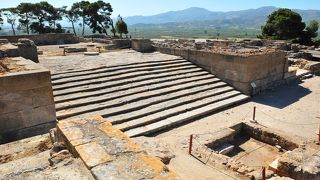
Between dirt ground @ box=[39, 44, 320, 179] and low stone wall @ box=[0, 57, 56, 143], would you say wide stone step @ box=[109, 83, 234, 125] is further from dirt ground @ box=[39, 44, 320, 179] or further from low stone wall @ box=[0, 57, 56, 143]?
low stone wall @ box=[0, 57, 56, 143]

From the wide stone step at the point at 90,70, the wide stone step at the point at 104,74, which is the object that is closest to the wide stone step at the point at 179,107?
the wide stone step at the point at 104,74

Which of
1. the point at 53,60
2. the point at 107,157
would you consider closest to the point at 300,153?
the point at 107,157

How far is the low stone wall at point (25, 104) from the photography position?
689 cm

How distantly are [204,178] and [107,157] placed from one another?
152 inches

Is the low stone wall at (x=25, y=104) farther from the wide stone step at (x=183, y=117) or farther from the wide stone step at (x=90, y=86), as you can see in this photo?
the wide stone step at (x=90, y=86)

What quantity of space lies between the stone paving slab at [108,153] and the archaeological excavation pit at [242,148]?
407 centimetres

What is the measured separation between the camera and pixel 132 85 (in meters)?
11.8

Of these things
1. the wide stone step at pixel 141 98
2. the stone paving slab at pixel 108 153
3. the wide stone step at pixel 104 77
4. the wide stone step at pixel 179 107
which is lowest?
the wide stone step at pixel 179 107

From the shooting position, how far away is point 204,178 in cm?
663

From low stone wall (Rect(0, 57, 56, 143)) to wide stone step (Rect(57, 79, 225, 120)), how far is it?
130 cm

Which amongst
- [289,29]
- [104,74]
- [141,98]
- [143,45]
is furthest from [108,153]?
[289,29]

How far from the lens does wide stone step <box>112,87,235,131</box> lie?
9319 mm

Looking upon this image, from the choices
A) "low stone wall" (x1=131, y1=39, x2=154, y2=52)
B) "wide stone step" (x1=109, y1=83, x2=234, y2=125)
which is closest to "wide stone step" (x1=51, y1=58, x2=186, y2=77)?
"wide stone step" (x1=109, y1=83, x2=234, y2=125)

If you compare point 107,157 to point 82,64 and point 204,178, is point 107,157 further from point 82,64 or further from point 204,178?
point 82,64
